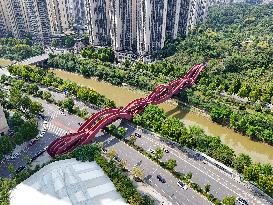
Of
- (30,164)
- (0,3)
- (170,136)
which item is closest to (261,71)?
(170,136)

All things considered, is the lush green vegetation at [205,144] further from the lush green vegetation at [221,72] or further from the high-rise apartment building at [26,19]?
the high-rise apartment building at [26,19]

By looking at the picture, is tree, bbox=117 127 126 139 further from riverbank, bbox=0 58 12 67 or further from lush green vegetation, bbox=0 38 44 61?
riverbank, bbox=0 58 12 67

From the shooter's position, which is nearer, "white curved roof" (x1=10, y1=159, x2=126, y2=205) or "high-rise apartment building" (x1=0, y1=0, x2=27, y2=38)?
"white curved roof" (x1=10, y1=159, x2=126, y2=205)

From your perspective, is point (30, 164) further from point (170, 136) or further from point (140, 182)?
point (170, 136)

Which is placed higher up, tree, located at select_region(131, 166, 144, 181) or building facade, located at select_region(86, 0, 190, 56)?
building facade, located at select_region(86, 0, 190, 56)

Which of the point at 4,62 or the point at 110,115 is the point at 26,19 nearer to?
the point at 4,62

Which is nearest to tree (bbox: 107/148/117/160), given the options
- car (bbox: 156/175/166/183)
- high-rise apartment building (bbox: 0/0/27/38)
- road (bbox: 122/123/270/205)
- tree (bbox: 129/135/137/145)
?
tree (bbox: 129/135/137/145)

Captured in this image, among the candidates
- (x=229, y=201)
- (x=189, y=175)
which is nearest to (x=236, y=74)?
(x=189, y=175)
